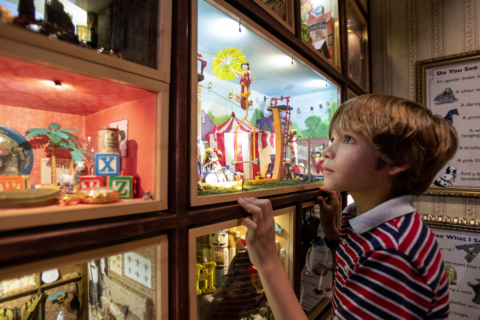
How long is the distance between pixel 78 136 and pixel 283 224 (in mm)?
751

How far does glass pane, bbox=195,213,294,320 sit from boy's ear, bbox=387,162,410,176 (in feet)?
1.29

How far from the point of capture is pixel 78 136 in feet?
1.73

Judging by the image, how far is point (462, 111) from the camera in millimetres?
1669

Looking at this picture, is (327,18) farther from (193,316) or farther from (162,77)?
(193,316)

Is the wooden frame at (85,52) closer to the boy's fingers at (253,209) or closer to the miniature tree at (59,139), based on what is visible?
the miniature tree at (59,139)

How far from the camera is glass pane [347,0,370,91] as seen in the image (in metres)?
1.68

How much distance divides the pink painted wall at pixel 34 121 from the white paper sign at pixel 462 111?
7.09 feet

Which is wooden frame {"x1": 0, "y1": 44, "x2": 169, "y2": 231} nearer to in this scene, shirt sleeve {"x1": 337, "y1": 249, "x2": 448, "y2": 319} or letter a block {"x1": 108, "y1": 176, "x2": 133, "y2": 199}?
letter a block {"x1": 108, "y1": 176, "x2": 133, "y2": 199}

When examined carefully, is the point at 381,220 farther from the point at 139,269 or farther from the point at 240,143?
the point at 139,269

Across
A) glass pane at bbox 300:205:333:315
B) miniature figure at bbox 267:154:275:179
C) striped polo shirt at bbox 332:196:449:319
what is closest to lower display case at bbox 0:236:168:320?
striped polo shirt at bbox 332:196:449:319

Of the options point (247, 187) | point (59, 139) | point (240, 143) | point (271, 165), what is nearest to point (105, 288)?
point (59, 139)

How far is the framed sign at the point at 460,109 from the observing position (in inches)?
63.7

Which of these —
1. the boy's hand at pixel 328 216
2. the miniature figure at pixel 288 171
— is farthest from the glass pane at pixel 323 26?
the boy's hand at pixel 328 216

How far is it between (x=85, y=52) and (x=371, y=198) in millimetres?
817
